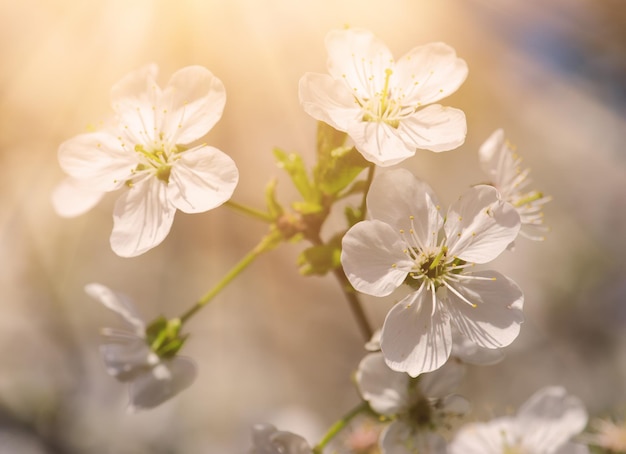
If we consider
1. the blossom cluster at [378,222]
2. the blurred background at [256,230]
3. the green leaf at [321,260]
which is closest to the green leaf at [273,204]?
the blossom cluster at [378,222]

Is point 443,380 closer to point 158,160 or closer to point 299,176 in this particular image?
point 299,176

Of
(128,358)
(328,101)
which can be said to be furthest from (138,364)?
(328,101)

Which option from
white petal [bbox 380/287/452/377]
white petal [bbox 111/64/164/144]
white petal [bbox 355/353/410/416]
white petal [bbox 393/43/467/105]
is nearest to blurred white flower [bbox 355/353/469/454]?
white petal [bbox 355/353/410/416]

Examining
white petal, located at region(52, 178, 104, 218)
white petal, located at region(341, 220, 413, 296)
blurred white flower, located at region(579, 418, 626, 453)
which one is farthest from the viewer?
blurred white flower, located at region(579, 418, 626, 453)

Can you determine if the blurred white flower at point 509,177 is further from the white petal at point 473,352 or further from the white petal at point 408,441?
the white petal at point 408,441

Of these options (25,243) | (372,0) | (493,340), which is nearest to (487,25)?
(372,0)

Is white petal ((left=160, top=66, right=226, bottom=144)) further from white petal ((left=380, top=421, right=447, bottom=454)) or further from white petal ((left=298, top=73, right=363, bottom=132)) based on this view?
white petal ((left=380, top=421, right=447, bottom=454))
